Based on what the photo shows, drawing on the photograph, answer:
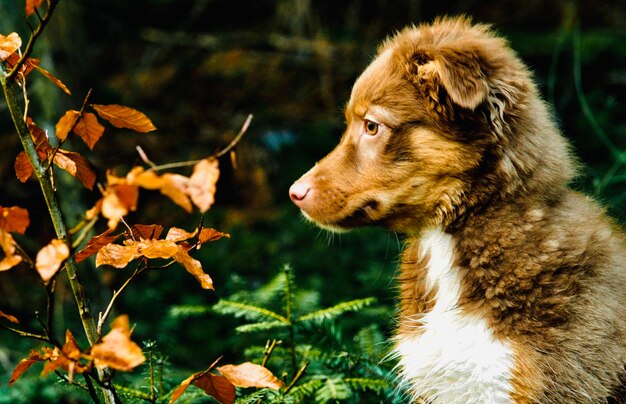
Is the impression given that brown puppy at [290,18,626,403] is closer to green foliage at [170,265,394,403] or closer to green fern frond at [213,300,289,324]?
green foliage at [170,265,394,403]

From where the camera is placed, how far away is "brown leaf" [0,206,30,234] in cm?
164

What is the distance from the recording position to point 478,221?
265cm

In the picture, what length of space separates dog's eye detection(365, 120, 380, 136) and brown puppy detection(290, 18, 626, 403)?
1 cm

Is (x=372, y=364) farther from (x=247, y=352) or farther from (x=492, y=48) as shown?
(x=492, y=48)

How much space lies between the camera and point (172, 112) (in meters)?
9.84

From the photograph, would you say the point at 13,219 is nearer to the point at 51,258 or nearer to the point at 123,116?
the point at 51,258

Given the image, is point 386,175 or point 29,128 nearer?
point 29,128

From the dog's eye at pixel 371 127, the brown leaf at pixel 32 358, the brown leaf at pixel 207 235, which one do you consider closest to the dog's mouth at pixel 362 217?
the dog's eye at pixel 371 127

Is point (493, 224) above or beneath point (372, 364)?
above

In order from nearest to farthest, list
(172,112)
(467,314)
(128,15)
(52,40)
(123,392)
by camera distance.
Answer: (123,392) < (467,314) < (52,40) < (172,112) < (128,15)

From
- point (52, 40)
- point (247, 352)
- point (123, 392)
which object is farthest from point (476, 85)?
point (52, 40)

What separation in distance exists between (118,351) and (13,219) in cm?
43

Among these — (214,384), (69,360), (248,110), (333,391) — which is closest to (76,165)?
(69,360)

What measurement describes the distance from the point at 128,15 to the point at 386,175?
8.97m
